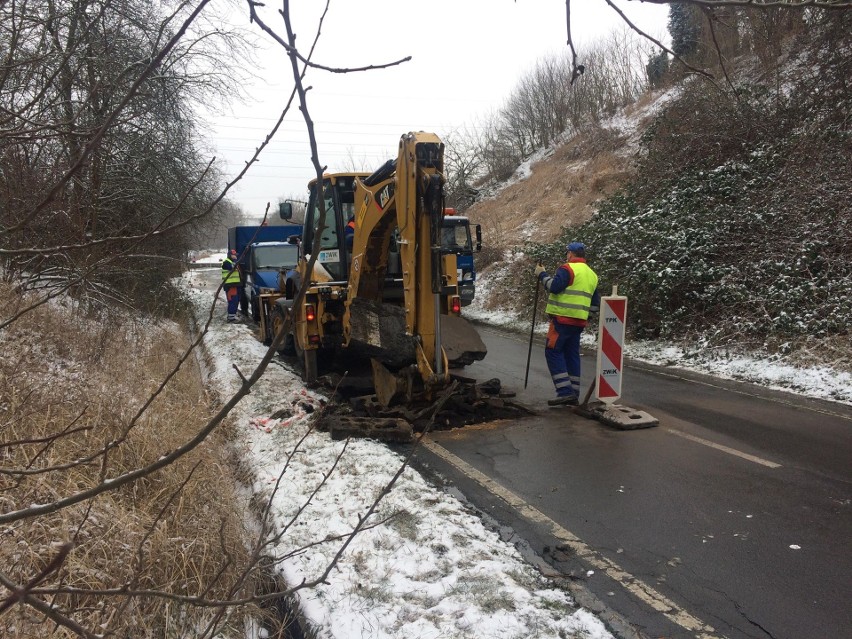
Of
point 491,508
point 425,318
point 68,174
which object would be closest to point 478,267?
point 425,318

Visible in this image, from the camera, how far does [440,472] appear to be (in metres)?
5.37

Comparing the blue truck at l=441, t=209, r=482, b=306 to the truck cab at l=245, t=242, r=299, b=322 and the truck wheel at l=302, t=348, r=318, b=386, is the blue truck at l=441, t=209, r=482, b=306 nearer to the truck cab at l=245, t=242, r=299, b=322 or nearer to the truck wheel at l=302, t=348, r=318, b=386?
the truck cab at l=245, t=242, r=299, b=322

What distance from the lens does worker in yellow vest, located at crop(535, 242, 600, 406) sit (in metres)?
7.13

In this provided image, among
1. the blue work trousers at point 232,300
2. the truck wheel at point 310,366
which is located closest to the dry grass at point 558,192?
the blue work trousers at point 232,300

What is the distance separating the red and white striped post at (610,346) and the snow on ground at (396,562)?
8.15ft

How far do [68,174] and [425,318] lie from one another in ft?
16.9

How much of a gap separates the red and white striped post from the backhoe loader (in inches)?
51.3

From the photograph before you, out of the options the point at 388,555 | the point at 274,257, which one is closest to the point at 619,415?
the point at 388,555

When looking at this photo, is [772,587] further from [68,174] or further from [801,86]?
[801,86]

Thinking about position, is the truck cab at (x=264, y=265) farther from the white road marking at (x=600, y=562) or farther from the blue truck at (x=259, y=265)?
the white road marking at (x=600, y=562)

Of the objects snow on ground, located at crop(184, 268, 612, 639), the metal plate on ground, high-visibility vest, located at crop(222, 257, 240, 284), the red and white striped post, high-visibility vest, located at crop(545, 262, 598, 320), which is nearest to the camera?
high-visibility vest, located at crop(222, 257, 240, 284)

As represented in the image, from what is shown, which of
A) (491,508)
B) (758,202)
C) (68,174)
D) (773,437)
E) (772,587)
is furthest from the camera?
(758,202)

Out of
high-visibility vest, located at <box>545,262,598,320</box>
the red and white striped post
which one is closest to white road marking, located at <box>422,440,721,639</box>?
the red and white striped post

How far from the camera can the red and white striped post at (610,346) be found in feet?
21.4
